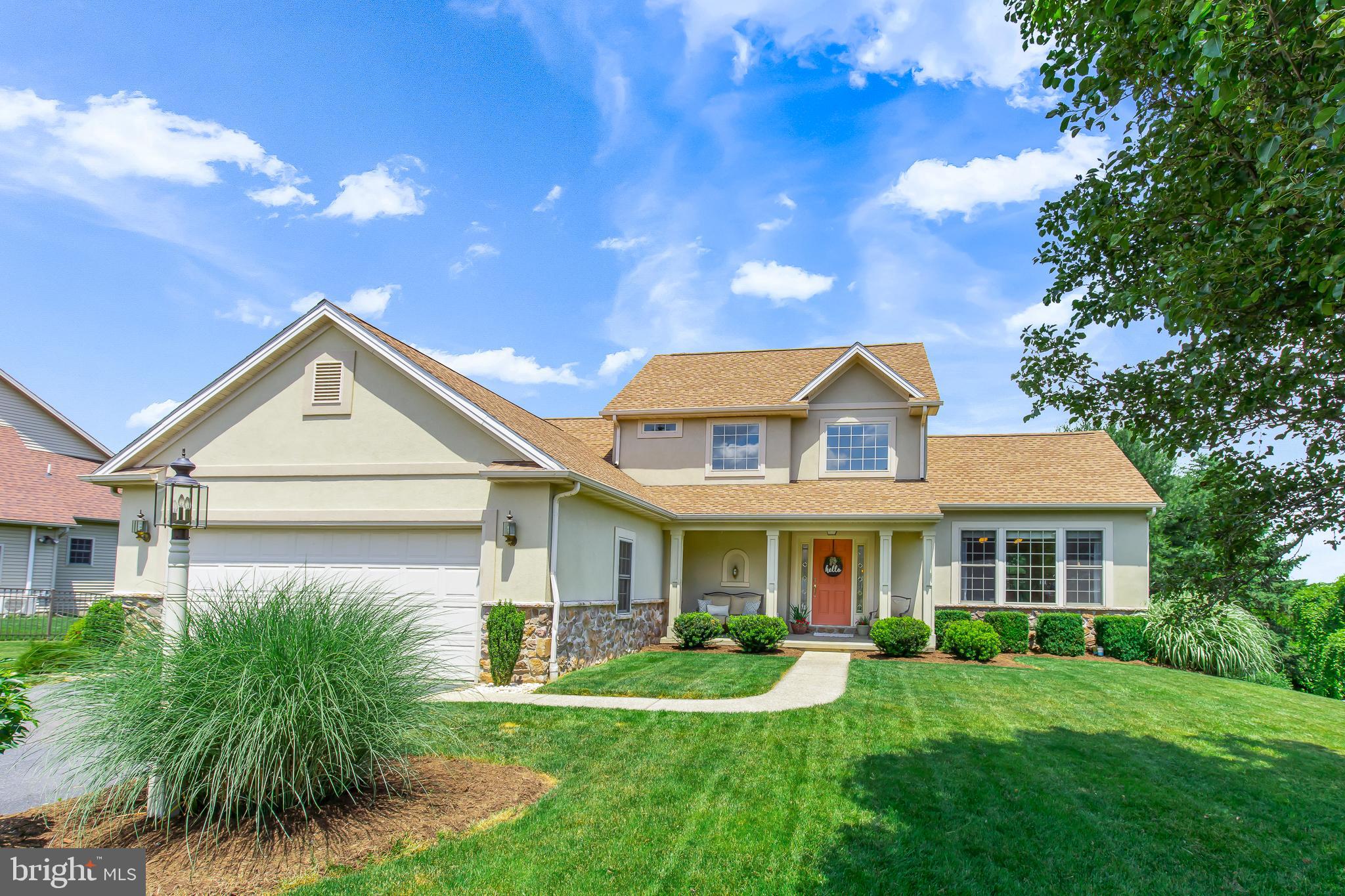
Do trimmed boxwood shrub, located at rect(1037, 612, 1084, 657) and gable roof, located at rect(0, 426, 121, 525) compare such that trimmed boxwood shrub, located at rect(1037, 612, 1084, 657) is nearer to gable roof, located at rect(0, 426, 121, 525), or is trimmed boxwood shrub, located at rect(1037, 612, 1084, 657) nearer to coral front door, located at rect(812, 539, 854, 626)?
coral front door, located at rect(812, 539, 854, 626)

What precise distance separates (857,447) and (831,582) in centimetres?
323

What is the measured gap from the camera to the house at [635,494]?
12.1 m

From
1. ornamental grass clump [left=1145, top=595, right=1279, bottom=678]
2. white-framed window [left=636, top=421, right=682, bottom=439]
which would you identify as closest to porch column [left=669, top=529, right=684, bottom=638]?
white-framed window [left=636, top=421, right=682, bottom=439]

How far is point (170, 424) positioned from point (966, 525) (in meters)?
16.0

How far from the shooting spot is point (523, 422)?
14383 millimetres

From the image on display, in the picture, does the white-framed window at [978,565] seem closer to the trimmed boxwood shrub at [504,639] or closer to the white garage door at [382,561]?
the trimmed boxwood shrub at [504,639]

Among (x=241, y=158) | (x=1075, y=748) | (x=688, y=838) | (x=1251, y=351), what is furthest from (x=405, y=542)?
(x=1251, y=351)

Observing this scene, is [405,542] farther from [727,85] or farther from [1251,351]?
[1251,351]

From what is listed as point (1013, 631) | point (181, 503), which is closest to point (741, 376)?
point (1013, 631)

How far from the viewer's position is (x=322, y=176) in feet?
39.1

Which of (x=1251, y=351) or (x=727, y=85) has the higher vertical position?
(x=727, y=85)

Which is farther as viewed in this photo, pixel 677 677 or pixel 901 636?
pixel 901 636

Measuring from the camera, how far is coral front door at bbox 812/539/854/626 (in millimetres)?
18359

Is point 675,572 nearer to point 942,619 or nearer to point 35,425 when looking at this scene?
point 942,619
